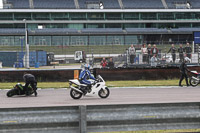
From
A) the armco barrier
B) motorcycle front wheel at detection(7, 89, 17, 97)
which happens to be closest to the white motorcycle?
motorcycle front wheel at detection(7, 89, 17, 97)

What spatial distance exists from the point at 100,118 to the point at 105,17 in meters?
62.9

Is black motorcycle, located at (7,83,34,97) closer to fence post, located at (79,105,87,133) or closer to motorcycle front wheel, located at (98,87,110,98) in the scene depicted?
motorcycle front wheel, located at (98,87,110,98)

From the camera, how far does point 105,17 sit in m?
67.3

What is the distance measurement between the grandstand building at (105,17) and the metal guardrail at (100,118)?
5778 centimetres

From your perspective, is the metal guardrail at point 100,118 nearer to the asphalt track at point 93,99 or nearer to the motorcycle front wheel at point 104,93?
the asphalt track at point 93,99

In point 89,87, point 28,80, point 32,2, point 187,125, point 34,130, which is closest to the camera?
point 34,130

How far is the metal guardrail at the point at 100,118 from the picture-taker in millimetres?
5023

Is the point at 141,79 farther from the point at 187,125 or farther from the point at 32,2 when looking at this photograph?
the point at 32,2

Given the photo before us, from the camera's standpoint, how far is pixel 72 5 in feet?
223

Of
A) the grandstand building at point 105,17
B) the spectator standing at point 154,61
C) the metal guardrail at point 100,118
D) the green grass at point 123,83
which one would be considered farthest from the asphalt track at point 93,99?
the grandstand building at point 105,17

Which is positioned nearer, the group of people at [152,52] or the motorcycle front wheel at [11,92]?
the motorcycle front wheel at [11,92]

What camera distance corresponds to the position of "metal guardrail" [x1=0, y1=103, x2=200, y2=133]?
16.5 ft

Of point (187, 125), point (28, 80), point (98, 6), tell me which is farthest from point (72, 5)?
point (187, 125)

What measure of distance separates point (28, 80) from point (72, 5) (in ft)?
178
